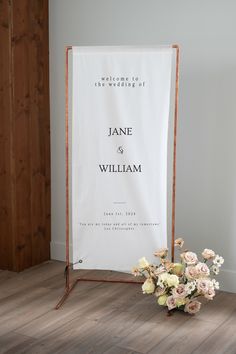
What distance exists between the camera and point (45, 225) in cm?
436

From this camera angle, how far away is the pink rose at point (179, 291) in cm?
312

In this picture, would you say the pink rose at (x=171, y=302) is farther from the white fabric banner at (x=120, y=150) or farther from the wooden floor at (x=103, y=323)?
the white fabric banner at (x=120, y=150)

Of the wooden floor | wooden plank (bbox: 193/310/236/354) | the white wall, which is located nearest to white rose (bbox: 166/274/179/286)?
the wooden floor

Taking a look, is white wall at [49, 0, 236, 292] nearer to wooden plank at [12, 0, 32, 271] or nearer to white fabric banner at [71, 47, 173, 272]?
white fabric banner at [71, 47, 173, 272]

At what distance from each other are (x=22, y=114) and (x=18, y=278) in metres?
1.28

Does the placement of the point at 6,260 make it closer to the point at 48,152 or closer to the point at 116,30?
the point at 48,152

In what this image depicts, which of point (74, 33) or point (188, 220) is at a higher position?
point (74, 33)

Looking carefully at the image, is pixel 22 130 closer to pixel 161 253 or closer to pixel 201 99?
pixel 201 99

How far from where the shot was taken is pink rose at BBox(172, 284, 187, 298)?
3121mm

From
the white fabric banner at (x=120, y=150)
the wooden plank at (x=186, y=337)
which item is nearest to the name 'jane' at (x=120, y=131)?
the white fabric banner at (x=120, y=150)

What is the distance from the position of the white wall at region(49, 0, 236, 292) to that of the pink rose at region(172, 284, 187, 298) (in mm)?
645

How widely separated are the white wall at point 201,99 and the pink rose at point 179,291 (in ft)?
2.12

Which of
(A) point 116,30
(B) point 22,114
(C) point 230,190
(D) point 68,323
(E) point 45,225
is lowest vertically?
(D) point 68,323

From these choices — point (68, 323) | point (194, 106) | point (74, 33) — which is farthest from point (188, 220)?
point (74, 33)
